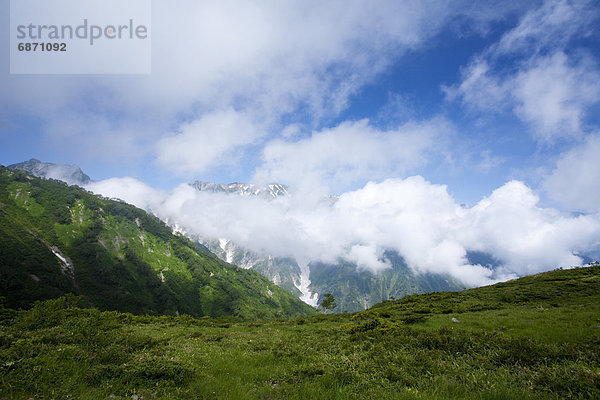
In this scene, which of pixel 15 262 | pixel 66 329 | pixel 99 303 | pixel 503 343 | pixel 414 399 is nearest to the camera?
pixel 414 399

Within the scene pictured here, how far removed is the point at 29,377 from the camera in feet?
28.1

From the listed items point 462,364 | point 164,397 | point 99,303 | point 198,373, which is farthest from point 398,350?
point 99,303

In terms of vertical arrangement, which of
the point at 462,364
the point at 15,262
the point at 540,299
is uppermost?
the point at 15,262

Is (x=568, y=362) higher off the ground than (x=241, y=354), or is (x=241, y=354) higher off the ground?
(x=568, y=362)

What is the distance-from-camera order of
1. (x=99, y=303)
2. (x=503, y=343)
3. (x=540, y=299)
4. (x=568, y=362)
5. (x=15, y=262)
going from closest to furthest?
(x=568, y=362)
(x=503, y=343)
(x=540, y=299)
(x=15, y=262)
(x=99, y=303)

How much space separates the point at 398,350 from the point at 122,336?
16.4 m

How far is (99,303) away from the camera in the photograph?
181 metres

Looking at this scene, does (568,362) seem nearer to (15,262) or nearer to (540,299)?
(540,299)

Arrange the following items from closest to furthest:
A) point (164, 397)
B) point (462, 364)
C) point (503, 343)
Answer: point (164, 397), point (462, 364), point (503, 343)

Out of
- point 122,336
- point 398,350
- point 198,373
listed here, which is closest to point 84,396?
point 198,373

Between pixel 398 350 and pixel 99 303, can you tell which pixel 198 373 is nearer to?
pixel 398 350

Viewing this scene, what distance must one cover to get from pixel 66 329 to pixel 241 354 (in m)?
10.7

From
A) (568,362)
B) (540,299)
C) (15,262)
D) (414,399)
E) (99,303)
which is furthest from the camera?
(99,303)

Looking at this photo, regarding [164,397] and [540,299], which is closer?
[164,397]
